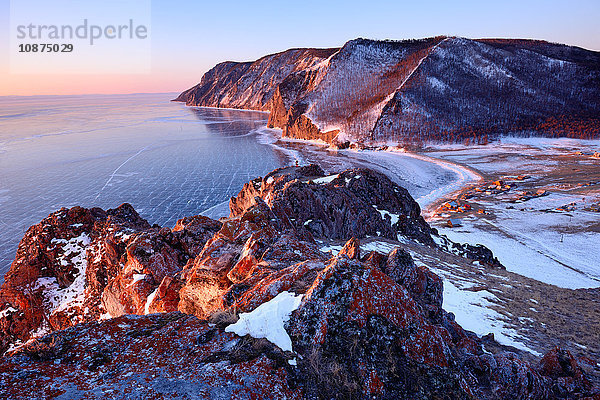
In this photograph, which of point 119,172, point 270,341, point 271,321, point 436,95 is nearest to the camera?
point 270,341

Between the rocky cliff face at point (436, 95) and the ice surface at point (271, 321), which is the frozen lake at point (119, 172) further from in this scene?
the rocky cliff face at point (436, 95)

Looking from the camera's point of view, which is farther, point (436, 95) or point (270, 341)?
point (436, 95)

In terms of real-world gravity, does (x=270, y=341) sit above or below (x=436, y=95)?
below

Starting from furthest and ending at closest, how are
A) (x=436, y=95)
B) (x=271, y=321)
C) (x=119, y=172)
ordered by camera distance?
(x=436, y=95) < (x=119, y=172) < (x=271, y=321)

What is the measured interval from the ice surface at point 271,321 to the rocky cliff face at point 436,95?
10110 cm

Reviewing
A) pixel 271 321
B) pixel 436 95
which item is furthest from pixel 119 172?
pixel 436 95

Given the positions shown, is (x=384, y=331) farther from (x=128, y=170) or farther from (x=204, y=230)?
(x=128, y=170)

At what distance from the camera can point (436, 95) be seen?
128 meters

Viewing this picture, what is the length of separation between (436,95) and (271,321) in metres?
140

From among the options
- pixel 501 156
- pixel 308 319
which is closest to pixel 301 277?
pixel 308 319

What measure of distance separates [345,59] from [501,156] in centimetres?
9753

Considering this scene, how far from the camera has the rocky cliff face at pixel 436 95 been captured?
112 meters

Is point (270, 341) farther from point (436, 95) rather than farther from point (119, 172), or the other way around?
point (436, 95)

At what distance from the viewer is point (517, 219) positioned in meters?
42.0
